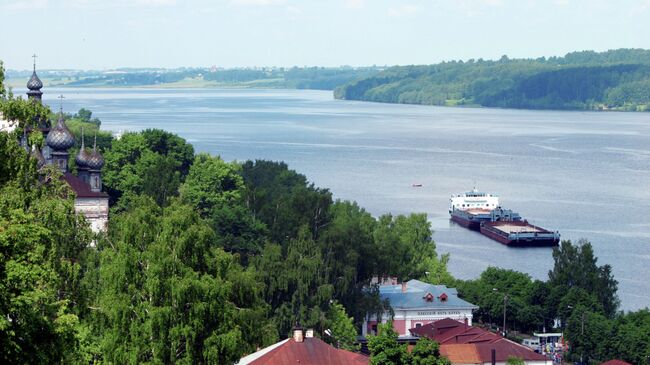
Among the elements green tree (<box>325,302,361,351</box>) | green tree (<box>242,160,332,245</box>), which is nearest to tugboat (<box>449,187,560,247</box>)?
green tree (<box>242,160,332,245</box>)

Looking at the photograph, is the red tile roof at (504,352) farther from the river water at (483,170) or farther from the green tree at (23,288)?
the green tree at (23,288)

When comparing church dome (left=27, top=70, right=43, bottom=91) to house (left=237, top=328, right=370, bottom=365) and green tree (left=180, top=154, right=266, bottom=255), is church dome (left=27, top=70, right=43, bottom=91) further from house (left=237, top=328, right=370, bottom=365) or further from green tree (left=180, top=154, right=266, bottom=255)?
house (left=237, top=328, right=370, bottom=365)

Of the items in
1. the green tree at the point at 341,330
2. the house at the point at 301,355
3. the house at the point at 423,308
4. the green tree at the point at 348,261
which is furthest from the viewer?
the house at the point at 423,308

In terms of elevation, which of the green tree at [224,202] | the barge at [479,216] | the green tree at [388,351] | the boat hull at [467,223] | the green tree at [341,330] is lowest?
the boat hull at [467,223]

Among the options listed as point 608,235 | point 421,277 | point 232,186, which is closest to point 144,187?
point 232,186

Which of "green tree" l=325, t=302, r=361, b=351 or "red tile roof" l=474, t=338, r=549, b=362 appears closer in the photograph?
"red tile roof" l=474, t=338, r=549, b=362

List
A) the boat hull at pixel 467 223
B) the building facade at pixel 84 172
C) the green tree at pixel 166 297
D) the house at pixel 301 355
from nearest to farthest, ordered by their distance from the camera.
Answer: the green tree at pixel 166 297, the house at pixel 301 355, the building facade at pixel 84 172, the boat hull at pixel 467 223

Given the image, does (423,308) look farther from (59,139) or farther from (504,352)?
(59,139)

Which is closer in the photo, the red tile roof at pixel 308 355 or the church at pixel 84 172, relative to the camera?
the red tile roof at pixel 308 355

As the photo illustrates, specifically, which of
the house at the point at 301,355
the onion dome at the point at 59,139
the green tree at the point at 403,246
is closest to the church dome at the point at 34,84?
the onion dome at the point at 59,139
